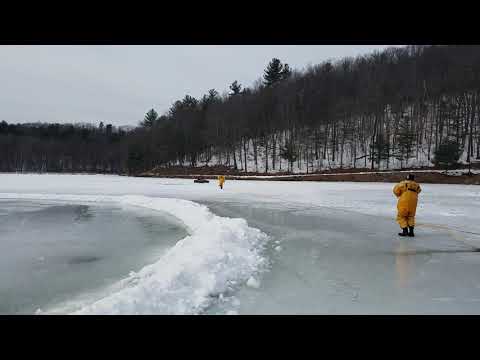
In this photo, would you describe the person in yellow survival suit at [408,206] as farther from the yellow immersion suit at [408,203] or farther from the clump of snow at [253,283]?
the clump of snow at [253,283]

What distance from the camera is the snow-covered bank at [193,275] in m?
3.54

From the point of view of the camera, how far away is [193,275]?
454cm

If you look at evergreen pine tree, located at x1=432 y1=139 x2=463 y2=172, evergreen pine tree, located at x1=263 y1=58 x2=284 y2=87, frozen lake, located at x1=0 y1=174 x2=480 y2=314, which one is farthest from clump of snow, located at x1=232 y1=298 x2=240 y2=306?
evergreen pine tree, located at x1=263 y1=58 x2=284 y2=87

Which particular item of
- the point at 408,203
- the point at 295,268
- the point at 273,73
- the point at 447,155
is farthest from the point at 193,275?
the point at 273,73

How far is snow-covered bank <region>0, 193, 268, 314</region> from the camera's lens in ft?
11.6

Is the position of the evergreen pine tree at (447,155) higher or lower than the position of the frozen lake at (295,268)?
higher

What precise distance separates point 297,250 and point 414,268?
7.33 feet

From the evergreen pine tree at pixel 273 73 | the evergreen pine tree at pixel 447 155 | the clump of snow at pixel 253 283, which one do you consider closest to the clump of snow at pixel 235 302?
the clump of snow at pixel 253 283

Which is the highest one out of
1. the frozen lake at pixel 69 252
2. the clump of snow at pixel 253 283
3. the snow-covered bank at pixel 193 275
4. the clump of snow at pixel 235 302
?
the snow-covered bank at pixel 193 275

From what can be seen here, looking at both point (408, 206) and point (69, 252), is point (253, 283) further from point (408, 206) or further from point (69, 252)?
point (408, 206)
